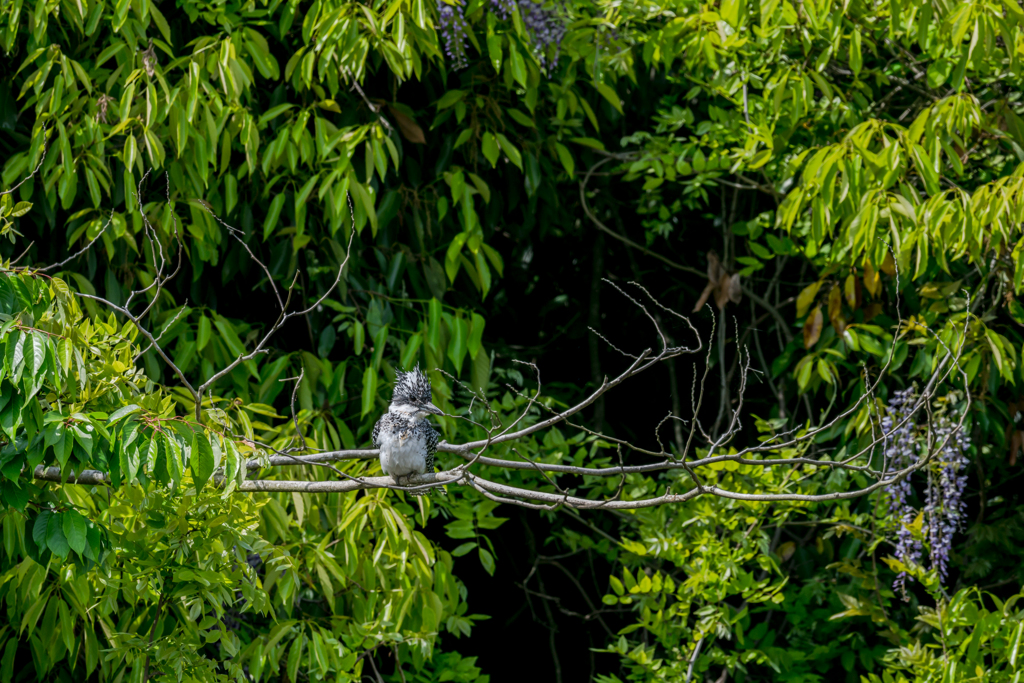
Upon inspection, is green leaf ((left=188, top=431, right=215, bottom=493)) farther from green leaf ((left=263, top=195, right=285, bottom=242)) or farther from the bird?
green leaf ((left=263, top=195, right=285, bottom=242))

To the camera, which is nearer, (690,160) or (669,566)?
(690,160)

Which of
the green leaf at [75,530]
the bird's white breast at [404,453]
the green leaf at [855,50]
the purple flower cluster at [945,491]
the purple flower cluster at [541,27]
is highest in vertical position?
the green leaf at [855,50]

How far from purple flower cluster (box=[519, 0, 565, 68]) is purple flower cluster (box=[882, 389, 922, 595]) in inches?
58.3

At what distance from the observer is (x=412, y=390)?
8.59 feet

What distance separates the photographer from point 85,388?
2227mm

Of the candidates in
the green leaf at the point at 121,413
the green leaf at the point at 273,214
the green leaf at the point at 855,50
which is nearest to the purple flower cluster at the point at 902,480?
the green leaf at the point at 855,50

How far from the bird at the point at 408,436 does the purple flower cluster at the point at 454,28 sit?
3.61ft

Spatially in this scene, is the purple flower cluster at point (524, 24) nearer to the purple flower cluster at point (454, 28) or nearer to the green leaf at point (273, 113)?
the purple flower cluster at point (454, 28)

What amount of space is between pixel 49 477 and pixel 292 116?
1454mm

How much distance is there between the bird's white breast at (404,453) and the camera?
2.41 meters

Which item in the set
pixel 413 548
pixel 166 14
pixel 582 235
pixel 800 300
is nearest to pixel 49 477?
pixel 413 548

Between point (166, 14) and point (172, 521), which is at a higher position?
point (166, 14)

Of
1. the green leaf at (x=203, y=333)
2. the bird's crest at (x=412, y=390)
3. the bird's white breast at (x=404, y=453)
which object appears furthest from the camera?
the green leaf at (x=203, y=333)

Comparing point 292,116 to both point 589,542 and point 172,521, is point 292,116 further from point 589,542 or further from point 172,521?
point 589,542
